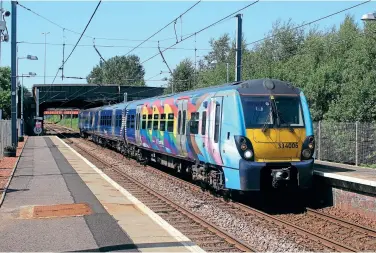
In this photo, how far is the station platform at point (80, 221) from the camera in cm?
810

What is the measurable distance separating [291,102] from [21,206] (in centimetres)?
717

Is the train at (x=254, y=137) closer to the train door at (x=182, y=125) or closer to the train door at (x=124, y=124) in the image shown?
the train door at (x=182, y=125)

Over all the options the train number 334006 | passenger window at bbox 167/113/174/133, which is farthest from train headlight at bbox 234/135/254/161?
passenger window at bbox 167/113/174/133

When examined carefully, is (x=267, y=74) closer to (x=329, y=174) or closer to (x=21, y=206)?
(x=329, y=174)

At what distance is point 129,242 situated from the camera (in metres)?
8.28

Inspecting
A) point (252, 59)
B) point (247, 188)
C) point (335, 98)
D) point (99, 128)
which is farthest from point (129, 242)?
point (252, 59)

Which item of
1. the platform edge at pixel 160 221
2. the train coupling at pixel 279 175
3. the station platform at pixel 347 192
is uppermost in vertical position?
the train coupling at pixel 279 175

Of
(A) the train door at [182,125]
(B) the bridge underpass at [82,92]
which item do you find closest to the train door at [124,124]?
(A) the train door at [182,125]

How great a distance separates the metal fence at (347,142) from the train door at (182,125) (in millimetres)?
→ 8033

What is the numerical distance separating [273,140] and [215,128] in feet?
5.67

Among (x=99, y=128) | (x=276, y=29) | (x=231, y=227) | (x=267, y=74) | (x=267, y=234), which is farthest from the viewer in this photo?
(x=276, y=29)

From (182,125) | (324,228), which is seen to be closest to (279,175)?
(324,228)

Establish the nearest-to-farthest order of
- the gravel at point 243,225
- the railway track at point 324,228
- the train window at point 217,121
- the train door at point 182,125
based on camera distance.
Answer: the gravel at point 243,225, the railway track at point 324,228, the train window at point 217,121, the train door at point 182,125

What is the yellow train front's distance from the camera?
1133 cm
